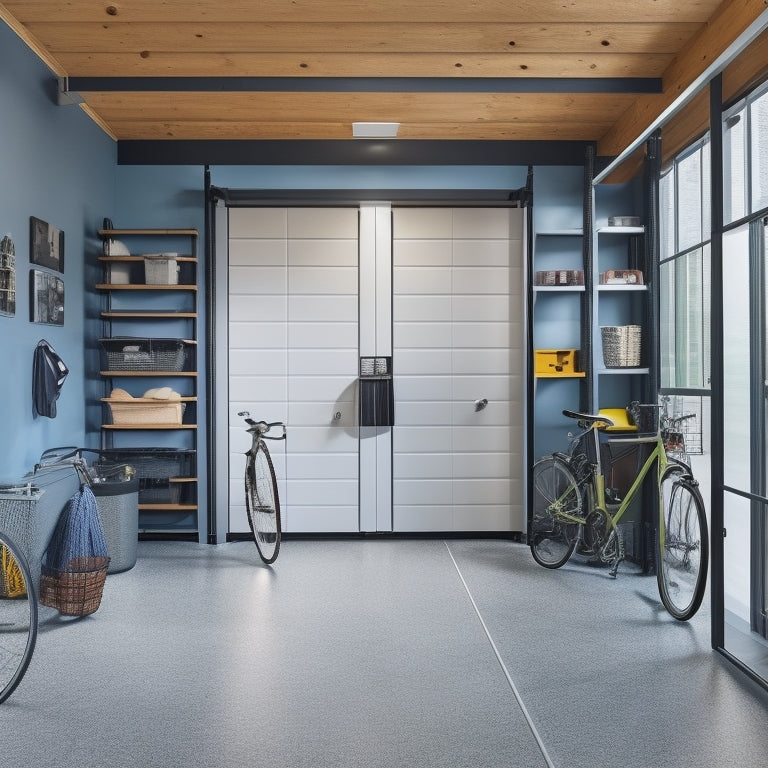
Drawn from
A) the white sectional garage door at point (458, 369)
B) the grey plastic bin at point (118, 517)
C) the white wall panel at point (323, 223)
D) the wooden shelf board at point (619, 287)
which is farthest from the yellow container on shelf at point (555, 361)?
the grey plastic bin at point (118, 517)

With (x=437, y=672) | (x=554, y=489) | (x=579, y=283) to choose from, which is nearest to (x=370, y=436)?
(x=554, y=489)

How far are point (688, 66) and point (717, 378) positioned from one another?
172 cm

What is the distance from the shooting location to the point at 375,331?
213 inches

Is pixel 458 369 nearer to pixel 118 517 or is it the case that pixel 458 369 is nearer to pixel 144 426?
pixel 144 426

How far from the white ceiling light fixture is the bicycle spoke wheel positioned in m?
2.29

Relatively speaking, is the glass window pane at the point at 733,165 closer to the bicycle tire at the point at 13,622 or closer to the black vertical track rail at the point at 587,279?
the black vertical track rail at the point at 587,279

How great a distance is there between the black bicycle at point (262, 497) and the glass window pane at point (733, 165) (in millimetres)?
2702

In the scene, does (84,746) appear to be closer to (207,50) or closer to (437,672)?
(437,672)

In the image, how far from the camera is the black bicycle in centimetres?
462

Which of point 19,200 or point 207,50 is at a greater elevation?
point 207,50

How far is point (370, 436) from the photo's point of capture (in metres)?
5.40

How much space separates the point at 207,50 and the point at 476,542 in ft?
11.5

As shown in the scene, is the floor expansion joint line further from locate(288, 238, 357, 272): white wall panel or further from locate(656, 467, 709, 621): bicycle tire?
locate(288, 238, 357, 272): white wall panel

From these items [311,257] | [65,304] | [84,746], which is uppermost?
[311,257]
